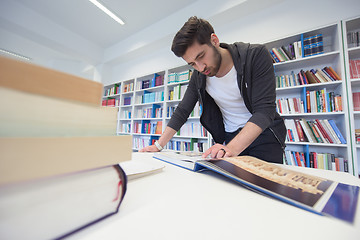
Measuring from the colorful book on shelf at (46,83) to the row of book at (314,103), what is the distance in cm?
210

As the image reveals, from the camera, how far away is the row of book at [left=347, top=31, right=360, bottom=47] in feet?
4.99

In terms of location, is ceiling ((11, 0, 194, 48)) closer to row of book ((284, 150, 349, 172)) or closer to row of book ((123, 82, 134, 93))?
row of book ((123, 82, 134, 93))

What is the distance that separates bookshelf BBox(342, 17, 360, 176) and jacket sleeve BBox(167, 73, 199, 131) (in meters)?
1.54

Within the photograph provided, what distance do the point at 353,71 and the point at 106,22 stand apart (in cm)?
410

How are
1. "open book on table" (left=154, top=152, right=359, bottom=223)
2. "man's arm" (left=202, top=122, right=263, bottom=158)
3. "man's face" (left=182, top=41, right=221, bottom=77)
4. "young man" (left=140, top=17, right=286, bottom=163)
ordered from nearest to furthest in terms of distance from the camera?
"open book on table" (left=154, top=152, right=359, bottom=223), "man's arm" (left=202, top=122, right=263, bottom=158), "young man" (left=140, top=17, right=286, bottom=163), "man's face" (left=182, top=41, right=221, bottom=77)

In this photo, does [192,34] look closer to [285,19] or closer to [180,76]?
[180,76]

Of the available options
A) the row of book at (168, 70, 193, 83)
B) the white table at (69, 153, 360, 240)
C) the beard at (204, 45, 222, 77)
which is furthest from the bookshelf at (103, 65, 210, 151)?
the white table at (69, 153, 360, 240)

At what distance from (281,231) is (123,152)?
0.82ft

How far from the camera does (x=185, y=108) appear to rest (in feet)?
3.69

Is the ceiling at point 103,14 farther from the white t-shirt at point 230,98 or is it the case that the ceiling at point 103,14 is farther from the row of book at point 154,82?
the white t-shirt at point 230,98

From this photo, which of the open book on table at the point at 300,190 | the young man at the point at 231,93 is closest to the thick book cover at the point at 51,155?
the open book on table at the point at 300,190

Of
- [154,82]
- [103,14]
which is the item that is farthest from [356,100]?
[103,14]

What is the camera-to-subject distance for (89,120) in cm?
19

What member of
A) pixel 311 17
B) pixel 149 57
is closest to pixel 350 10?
pixel 311 17
